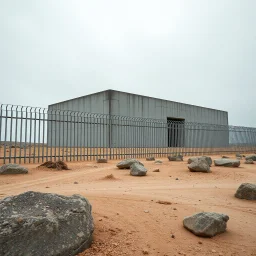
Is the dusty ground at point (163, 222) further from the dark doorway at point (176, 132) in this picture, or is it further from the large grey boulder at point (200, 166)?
the dark doorway at point (176, 132)

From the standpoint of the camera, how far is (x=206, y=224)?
2.44 meters

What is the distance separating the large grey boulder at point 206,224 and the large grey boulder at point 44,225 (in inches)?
44.0

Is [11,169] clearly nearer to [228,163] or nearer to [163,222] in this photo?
Result: [163,222]

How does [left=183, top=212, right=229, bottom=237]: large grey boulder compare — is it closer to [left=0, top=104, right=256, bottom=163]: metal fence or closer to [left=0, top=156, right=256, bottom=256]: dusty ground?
[left=0, top=156, right=256, bottom=256]: dusty ground

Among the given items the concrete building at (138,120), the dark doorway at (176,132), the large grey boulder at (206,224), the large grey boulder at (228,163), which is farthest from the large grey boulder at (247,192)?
the dark doorway at (176,132)

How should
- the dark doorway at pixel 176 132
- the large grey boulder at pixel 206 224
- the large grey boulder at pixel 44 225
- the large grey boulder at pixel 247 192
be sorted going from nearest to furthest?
the large grey boulder at pixel 44 225 < the large grey boulder at pixel 206 224 < the large grey boulder at pixel 247 192 < the dark doorway at pixel 176 132

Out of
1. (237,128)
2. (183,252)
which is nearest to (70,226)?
(183,252)

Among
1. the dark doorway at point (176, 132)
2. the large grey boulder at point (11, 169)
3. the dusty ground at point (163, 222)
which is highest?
the dark doorway at point (176, 132)

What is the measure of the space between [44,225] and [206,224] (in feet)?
5.40

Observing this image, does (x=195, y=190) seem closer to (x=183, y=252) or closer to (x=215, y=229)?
(x=215, y=229)

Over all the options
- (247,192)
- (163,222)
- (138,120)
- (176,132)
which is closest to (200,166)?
(247,192)

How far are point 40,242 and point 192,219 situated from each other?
163 cm

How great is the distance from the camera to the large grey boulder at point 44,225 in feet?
5.37

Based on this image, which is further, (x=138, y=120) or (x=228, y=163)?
(x=138, y=120)
